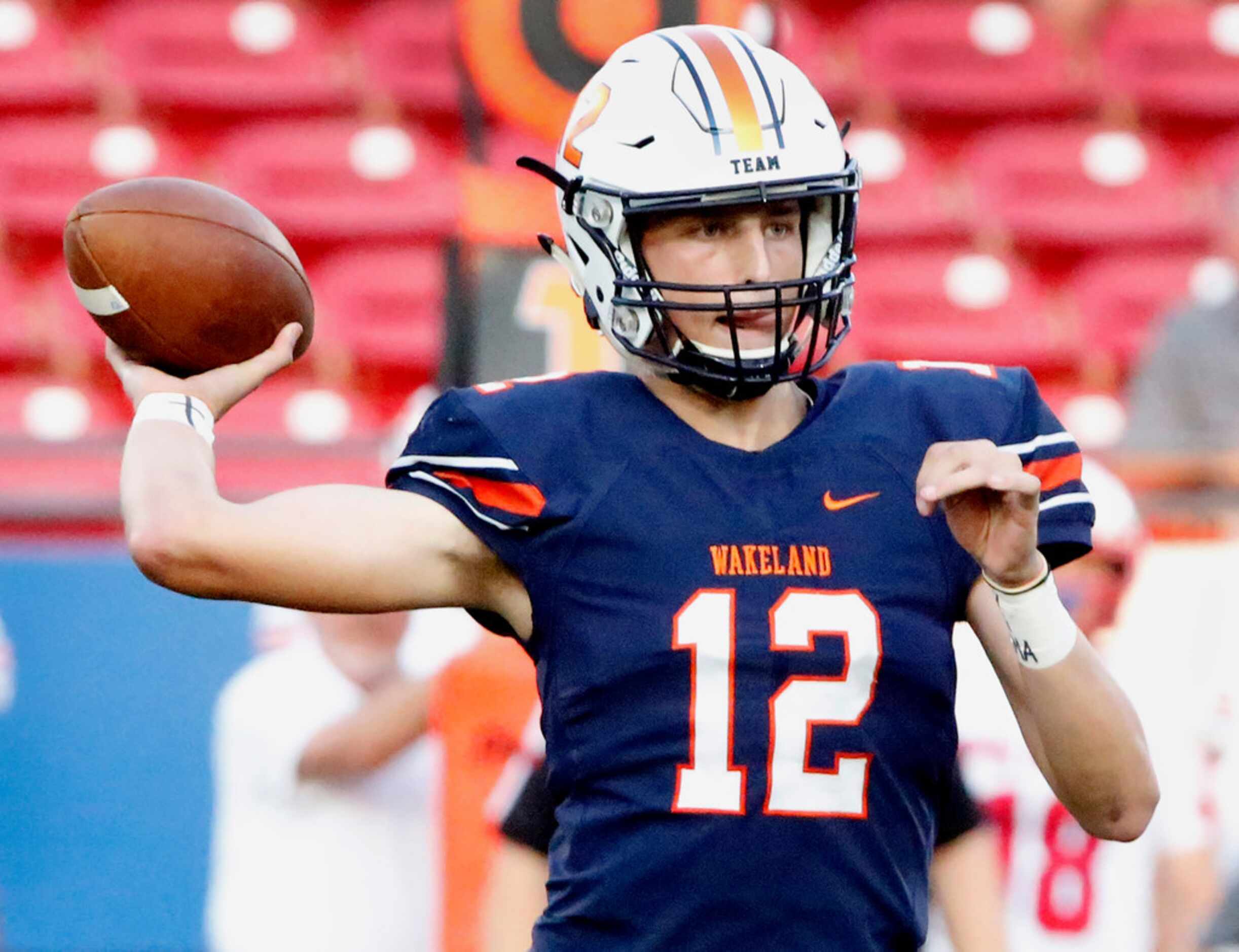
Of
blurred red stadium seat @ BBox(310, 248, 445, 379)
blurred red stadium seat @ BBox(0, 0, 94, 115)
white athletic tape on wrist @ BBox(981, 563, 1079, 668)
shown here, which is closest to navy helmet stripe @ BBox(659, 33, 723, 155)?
white athletic tape on wrist @ BBox(981, 563, 1079, 668)

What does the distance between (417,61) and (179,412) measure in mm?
4404

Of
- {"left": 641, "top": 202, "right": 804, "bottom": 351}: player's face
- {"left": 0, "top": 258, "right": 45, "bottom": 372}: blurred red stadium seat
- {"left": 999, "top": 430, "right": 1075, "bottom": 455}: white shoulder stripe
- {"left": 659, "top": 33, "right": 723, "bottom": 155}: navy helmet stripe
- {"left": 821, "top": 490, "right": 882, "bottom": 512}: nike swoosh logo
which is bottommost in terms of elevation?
{"left": 821, "top": 490, "right": 882, "bottom": 512}: nike swoosh logo

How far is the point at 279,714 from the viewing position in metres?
3.27

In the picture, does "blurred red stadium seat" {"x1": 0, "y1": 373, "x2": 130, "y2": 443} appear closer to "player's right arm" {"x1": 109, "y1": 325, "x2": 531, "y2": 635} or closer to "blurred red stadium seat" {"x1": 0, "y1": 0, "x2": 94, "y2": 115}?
"blurred red stadium seat" {"x1": 0, "y1": 0, "x2": 94, "y2": 115}

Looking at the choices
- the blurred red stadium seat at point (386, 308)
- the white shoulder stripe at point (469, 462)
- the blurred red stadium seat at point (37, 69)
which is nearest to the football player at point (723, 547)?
the white shoulder stripe at point (469, 462)

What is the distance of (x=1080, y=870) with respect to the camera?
296 centimetres

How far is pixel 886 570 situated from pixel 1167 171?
4.53m

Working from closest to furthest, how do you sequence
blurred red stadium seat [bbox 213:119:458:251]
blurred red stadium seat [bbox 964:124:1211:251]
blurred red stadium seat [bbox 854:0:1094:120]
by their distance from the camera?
blurred red stadium seat [bbox 213:119:458:251]
blurred red stadium seat [bbox 964:124:1211:251]
blurred red stadium seat [bbox 854:0:1094:120]

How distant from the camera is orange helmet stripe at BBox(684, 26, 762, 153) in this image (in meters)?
1.75

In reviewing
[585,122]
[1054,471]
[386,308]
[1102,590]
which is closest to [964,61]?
[386,308]

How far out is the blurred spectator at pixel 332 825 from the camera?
3188 millimetres

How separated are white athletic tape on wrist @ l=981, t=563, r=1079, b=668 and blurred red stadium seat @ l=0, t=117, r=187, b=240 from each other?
437 cm

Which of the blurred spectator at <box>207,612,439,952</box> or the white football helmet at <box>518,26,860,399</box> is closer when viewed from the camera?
the white football helmet at <box>518,26,860,399</box>

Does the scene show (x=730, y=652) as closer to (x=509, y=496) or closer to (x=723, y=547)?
(x=723, y=547)
